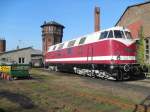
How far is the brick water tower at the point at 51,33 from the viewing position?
74.8 meters

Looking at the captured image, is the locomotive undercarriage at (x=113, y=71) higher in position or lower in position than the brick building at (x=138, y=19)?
lower

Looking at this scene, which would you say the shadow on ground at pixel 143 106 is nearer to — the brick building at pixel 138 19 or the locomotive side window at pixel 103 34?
the locomotive side window at pixel 103 34

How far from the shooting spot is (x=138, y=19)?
32562mm

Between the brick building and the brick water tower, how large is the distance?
40.6m

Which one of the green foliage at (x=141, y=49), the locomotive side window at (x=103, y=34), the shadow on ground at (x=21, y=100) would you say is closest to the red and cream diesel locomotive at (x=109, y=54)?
the locomotive side window at (x=103, y=34)

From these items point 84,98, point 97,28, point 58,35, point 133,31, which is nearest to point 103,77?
point 133,31

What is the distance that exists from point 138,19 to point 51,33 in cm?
4503

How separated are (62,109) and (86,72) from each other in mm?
17086

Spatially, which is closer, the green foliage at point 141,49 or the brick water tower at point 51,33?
the green foliage at point 141,49

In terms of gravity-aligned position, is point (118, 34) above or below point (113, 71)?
above

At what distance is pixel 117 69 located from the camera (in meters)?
24.0

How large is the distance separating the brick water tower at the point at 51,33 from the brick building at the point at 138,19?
40.6m

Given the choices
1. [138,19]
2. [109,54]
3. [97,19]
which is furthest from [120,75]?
Result: [97,19]

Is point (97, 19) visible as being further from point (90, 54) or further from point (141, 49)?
point (90, 54)
